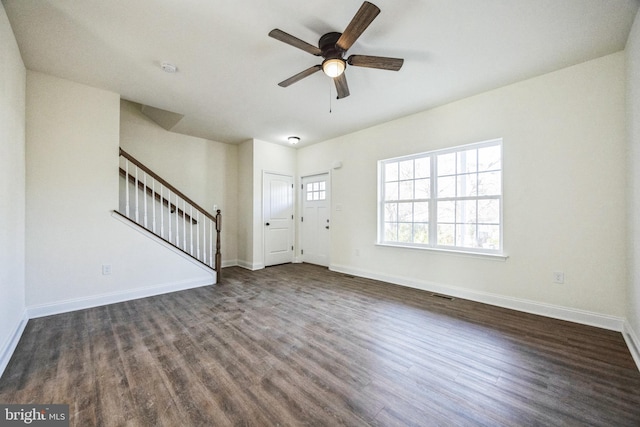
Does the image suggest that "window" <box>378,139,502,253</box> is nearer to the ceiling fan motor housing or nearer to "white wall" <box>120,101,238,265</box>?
the ceiling fan motor housing

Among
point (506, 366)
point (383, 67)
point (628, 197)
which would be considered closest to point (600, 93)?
point (628, 197)

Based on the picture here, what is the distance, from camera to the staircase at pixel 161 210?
3.91m

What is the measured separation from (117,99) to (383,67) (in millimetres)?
3469

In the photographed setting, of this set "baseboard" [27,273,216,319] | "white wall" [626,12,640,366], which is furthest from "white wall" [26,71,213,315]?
"white wall" [626,12,640,366]

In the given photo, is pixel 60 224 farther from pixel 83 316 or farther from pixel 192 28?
pixel 192 28

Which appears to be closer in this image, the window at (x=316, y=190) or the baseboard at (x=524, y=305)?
the baseboard at (x=524, y=305)

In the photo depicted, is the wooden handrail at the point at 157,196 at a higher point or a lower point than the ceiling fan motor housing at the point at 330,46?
lower

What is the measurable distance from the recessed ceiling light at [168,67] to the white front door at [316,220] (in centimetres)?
319

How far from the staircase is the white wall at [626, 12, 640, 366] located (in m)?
4.80

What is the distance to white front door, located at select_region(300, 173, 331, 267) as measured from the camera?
212 inches

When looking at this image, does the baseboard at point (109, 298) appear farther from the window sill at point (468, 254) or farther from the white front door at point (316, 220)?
the window sill at point (468, 254)

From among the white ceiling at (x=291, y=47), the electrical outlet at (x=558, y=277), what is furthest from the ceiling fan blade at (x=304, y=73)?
the electrical outlet at (x=558, y=277)

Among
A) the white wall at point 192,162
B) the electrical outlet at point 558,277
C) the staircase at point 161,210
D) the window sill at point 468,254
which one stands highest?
the white wall at point 192,162

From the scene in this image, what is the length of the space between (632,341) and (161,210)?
552cm
